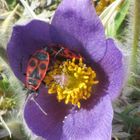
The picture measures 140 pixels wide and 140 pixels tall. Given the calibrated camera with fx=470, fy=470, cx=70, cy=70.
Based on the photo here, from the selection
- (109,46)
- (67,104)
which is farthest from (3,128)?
(109,46)

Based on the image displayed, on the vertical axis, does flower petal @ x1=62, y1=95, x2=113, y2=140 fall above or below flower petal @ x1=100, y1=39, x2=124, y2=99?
below

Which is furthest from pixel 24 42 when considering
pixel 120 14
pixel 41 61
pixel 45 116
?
pixel 120 14

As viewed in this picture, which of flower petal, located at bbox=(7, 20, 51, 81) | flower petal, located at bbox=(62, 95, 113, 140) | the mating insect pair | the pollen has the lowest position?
flower petal, located at bbox=(62, 95, 113, 140)

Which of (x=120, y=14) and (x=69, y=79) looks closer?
(x=69, y=79)

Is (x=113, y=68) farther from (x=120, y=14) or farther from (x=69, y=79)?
(x=120, y=14)

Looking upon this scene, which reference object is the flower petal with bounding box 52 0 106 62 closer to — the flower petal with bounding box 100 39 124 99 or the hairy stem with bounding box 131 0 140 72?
the flower petal with bounding box 100 39 124 99

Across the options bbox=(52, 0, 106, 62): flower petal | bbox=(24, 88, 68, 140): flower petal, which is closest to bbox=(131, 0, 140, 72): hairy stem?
bbox=(52, 0, 106, 62): flower petal

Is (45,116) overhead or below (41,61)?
below

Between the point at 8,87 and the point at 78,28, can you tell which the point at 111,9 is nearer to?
the point at 78,28
